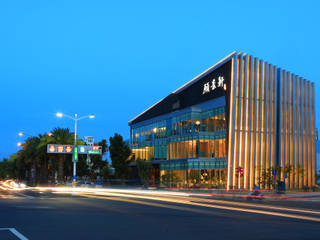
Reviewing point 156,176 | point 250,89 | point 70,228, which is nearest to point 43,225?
point 70,228

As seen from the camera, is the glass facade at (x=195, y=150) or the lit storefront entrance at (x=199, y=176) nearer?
the lit storefront entrance at (x=199, y=176)

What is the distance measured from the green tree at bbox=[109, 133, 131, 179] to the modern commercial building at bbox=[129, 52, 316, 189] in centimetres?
688

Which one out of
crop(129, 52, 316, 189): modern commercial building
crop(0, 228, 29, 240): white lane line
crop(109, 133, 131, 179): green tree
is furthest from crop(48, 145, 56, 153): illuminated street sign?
crop(0, 228, 29, 240): white lane line

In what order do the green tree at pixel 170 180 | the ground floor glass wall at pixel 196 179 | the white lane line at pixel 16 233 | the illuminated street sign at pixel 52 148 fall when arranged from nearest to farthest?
the white lane line at pixel 16 233 < the illuminated street sign at pixel 52 148 < the ground floor glass wall at pixel 196 179 < the green tree at pixel 170 180

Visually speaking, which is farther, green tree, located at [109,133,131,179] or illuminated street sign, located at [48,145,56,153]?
green tree, located at [109,133,131,179]

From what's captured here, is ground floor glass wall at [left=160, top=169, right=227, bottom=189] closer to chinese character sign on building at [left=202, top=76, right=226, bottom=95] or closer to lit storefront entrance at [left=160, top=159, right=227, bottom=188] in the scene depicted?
lit storefront entrance at [left=160, top=159, right=227, bottom=188]

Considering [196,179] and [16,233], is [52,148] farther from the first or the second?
[16,233]

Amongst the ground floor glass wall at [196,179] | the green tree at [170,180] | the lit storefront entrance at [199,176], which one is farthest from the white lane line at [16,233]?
the green tree at [170,180]

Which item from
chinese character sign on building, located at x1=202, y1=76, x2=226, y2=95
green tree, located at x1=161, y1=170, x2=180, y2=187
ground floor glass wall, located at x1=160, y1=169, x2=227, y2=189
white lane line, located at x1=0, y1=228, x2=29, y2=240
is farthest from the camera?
chinese character sign on building, located at x1=202, y1=76, x2=226, y2=95

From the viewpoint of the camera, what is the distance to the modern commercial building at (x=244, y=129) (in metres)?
61.6

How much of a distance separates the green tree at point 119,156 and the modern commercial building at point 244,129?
688 centimetres

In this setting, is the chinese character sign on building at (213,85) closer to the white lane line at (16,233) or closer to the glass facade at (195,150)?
the glass facade at (195,150)

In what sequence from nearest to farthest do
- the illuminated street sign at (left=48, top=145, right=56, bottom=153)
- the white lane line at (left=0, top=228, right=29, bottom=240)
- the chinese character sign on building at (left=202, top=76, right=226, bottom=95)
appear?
the white lane line at (left=0, top=228, right=29, bottom=240) < the illuminated street sign at (left=48, top=145, right=56, bottom=153) < the chinese character sign on building at (left=202, top=76, right=226, bottom=95)

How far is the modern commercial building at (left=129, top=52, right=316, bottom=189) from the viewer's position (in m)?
61.6
